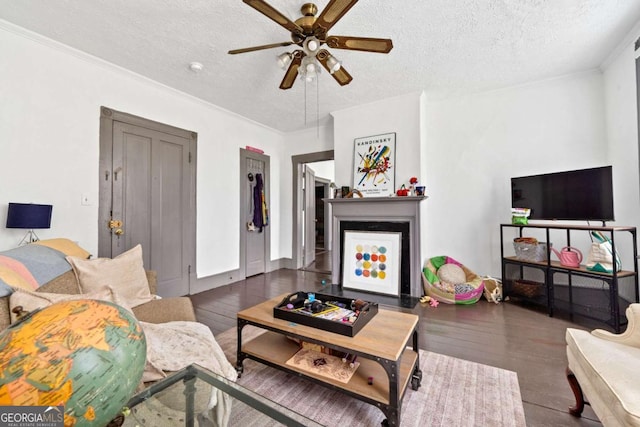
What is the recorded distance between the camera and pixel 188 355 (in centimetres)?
121

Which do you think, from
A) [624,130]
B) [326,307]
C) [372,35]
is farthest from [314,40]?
[624,130]

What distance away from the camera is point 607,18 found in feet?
6.87

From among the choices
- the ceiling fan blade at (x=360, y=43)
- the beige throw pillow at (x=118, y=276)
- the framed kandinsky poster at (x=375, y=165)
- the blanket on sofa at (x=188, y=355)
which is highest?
the ceiling fan blade at (x=360, y=43)

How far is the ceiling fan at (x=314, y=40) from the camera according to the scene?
1.56 m

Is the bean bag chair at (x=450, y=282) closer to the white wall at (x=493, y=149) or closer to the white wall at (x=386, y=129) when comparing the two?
the white wall at (x=493, y=149)

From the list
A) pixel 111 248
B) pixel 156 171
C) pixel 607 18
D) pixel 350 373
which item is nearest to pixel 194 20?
pixel 156 171

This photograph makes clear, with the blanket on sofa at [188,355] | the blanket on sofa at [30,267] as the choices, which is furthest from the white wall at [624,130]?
the blanket on sofa at [30,267]

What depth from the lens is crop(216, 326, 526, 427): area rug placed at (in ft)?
4.38

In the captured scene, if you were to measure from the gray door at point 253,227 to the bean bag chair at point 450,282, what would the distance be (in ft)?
9.10

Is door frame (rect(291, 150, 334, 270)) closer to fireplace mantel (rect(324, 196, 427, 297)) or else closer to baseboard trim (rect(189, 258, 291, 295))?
baseboard trim (rect(189, 258, 291, 295))

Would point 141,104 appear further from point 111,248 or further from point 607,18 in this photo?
point 607,18

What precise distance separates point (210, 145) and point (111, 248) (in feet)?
6.00

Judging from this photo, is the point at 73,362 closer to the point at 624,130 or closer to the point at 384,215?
the point at 384,215

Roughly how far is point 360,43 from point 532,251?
2.81 metres
